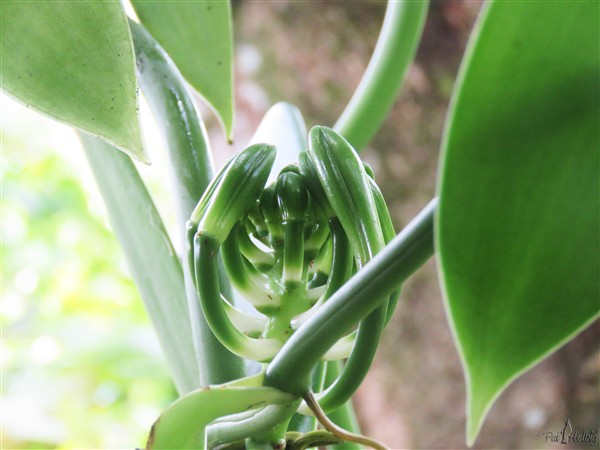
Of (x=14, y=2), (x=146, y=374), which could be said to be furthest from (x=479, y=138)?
(x=146, y=374)

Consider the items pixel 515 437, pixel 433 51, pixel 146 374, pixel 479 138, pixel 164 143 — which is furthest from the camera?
pixel 146 374

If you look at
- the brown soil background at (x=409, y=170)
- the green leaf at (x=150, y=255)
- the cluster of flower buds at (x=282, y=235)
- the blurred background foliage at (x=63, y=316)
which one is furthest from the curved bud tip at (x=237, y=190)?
the blurred background foliage at (x=63, y=316)

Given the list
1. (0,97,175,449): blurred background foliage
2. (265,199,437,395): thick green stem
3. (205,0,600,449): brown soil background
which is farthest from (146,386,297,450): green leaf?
(0,97,175,449): blurred background foliage

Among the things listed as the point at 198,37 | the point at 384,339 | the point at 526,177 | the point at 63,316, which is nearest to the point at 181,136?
the point at 198,37

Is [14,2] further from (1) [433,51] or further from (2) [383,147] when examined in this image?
(1) [433,51]

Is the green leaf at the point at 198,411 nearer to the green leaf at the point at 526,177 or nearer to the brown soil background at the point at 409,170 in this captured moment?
the green leaf at the point at 526,177

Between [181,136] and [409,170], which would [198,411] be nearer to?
[181,136]
